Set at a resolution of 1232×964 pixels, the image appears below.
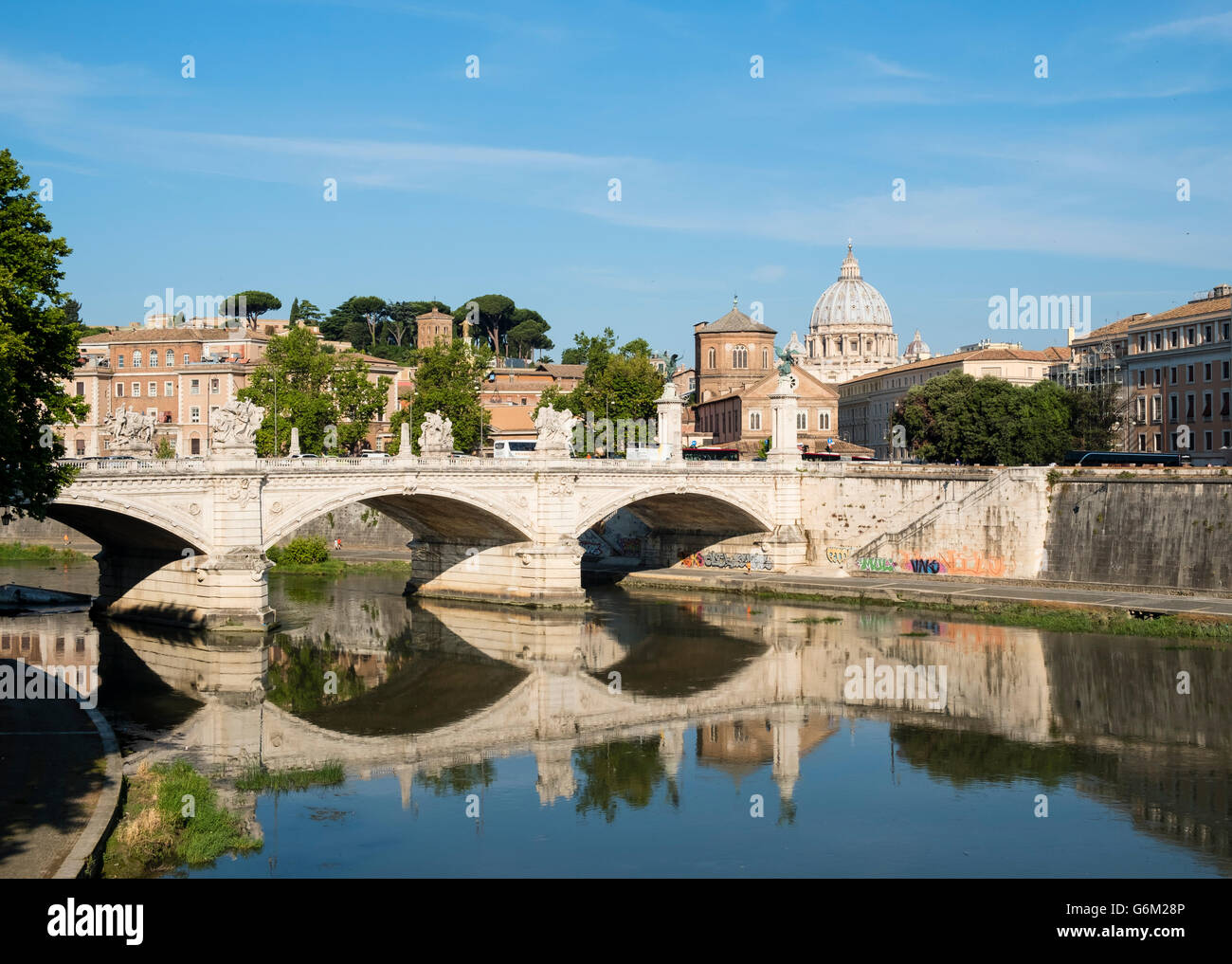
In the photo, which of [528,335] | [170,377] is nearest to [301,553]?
[170,377]

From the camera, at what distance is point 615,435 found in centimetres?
6975

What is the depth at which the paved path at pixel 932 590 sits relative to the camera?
1531 inches

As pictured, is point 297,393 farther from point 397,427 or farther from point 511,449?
point 511,449

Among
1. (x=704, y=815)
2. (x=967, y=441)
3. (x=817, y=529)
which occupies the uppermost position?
(x=967, y=441)

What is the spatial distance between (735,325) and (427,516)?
4919 centimetres

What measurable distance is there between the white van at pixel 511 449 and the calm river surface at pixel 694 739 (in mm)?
7315

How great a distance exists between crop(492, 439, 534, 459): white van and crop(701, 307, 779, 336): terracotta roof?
36974 millimetres

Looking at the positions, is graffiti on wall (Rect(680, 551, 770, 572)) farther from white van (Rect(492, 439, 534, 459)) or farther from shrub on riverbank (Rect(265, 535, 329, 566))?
shrub on riverbank (Rect(265, 535, 329, 566))

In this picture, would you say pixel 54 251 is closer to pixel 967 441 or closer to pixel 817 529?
pixel 817 529

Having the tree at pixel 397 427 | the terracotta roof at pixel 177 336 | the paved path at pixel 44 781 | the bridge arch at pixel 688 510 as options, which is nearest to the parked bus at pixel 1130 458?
the bridge arch at pixel 688 510

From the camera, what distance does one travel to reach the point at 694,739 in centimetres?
2780
